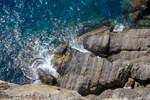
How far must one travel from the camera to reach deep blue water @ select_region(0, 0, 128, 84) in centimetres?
2033

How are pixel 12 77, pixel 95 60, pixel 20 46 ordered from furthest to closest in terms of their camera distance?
pixel 20 46
pixel 12 77
pixel 95 60

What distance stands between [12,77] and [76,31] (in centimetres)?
860

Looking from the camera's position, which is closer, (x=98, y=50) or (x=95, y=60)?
(x=95, y=60)

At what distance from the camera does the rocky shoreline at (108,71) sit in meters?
13.9

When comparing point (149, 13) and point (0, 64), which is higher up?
point (149, 13)

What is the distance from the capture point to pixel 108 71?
51.0 ft

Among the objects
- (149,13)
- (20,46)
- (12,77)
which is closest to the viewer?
(12,77)

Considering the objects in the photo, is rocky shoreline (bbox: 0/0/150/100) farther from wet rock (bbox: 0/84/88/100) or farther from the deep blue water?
the deep blue water

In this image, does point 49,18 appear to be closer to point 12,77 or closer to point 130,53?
point 12,77

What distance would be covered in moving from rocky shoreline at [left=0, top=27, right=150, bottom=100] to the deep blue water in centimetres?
361

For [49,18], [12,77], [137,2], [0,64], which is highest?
[137,2]

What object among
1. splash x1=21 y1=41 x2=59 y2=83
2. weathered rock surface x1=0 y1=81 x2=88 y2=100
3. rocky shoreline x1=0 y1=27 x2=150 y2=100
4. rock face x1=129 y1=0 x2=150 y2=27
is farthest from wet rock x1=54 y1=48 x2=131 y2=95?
rock face x1=129 y1=0 x2=150 y2=27

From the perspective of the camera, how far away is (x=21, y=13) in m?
23.4

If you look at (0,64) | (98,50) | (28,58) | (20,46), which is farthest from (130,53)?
(0,64)
